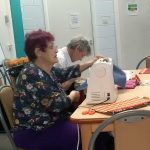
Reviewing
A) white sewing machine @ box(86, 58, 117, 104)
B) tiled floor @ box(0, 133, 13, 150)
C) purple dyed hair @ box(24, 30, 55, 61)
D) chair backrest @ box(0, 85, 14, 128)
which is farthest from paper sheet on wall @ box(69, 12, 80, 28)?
white sewing machine @ box(86, 58, 117, 104)

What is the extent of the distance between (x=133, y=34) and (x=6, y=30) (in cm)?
184

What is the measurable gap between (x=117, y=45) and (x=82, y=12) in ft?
2.32

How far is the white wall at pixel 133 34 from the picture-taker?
4.72 meters

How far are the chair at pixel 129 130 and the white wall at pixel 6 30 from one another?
3.22 metres

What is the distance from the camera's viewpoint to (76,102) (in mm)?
2121

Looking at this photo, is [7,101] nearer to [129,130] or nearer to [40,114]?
[40,114]

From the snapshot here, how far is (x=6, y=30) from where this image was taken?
4422mm

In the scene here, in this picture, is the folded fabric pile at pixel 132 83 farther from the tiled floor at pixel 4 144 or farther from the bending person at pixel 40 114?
the tiled floor at pixel 4 144

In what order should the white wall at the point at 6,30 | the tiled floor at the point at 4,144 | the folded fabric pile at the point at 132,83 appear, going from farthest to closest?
the white wall at the point at 6,30, the tiled floor at the point at 4,144, the folded fabric pile at the point at 132,83

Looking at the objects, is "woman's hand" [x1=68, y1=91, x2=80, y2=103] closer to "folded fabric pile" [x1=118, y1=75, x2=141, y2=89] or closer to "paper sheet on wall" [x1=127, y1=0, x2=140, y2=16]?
"folded fabric pile" [x1=118, y1=75, x2=141, y2=89]

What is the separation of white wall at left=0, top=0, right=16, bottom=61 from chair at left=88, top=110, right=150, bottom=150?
127 inches

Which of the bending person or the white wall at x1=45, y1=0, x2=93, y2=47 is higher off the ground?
the white wall at x1=45, y1=0, x2=93, y2=47

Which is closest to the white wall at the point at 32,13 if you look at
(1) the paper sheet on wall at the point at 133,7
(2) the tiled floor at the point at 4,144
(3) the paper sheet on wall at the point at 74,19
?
(3) the paper sheet on wall at the point at 74,19

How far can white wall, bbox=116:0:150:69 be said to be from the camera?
4.72m
